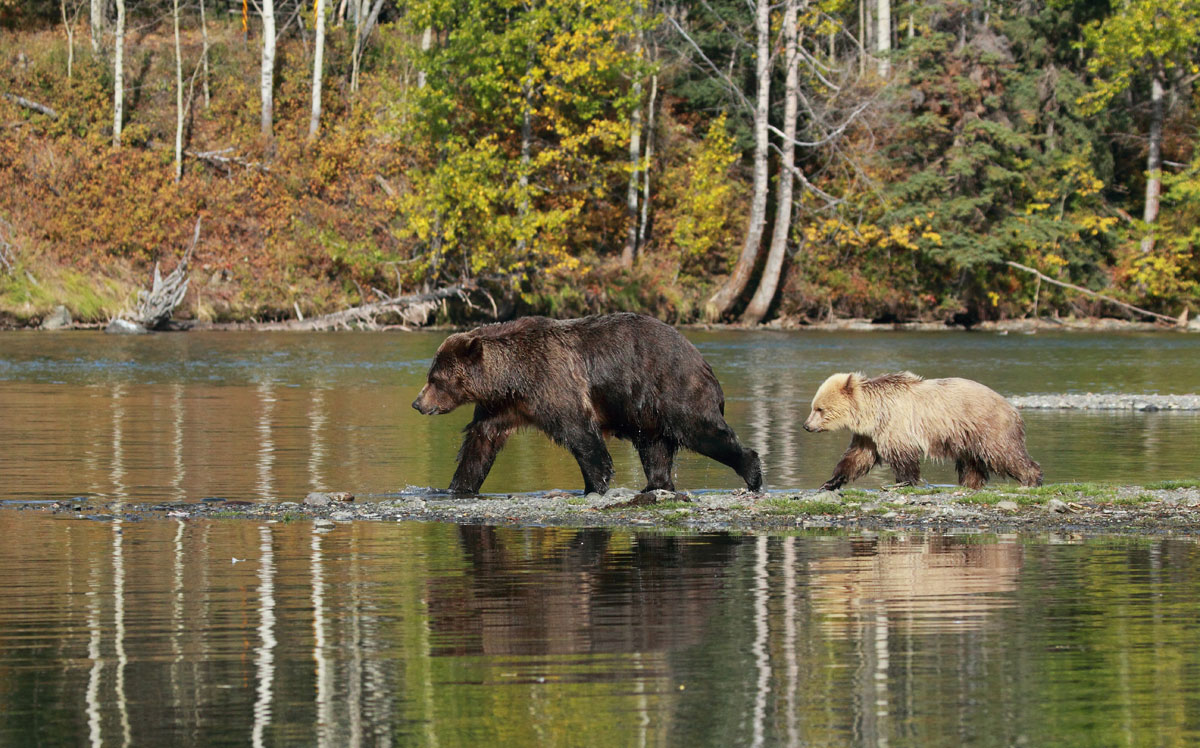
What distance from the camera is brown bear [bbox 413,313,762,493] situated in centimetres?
1121

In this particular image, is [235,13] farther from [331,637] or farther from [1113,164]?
[331,637]

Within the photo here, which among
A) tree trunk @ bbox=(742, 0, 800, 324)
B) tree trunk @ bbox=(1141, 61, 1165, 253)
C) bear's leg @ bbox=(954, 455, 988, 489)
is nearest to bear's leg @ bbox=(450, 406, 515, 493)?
bear's leg @ bbox=(954, 455, 988, 489)

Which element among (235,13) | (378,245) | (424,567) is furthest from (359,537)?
(235,13)

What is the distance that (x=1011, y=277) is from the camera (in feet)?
153

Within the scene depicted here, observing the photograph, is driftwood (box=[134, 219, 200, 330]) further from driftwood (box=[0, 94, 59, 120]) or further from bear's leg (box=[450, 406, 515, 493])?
bear's leg (box=[450, 406, 515, 493])

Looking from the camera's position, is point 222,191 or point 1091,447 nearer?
point 1091,447

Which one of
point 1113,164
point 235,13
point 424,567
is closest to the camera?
point 424,567

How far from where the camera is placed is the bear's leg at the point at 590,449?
36.8 ft

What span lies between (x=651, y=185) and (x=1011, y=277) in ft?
37.2

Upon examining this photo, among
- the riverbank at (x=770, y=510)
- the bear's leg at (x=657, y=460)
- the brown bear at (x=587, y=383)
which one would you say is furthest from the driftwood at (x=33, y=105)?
the bear's leg at (x=657, y=460)

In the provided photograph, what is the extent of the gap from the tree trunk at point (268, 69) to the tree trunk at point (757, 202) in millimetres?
14533

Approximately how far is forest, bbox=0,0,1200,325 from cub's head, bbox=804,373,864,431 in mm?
30323

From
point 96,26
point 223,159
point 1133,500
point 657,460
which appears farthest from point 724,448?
point 96,26

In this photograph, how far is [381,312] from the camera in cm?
4259
